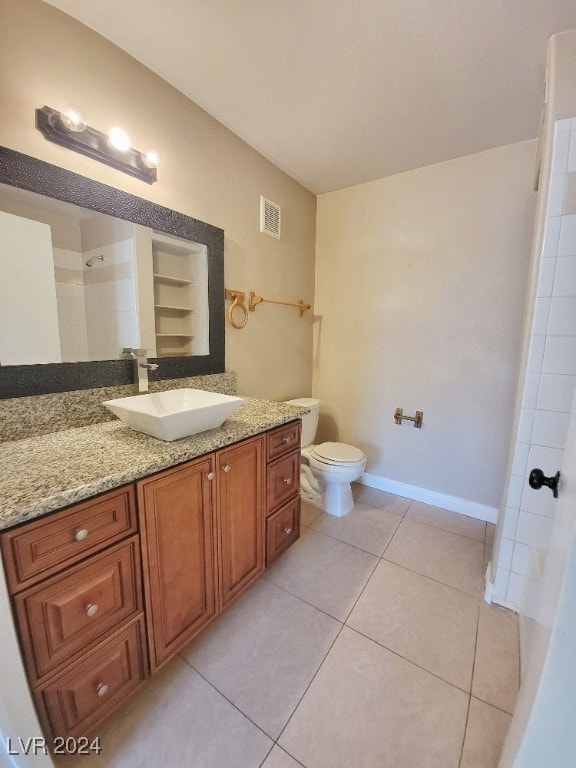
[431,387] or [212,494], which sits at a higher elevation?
[431,387]

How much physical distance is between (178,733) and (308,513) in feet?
4.27

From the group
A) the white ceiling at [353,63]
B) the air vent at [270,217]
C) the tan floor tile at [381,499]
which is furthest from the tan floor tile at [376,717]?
the white ceiling at [353,63]

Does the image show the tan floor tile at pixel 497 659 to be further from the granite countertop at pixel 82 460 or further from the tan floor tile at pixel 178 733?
the granite countertop at pixel 82 460

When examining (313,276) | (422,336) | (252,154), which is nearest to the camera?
(252,154)

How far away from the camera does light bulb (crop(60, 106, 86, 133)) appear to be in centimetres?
110

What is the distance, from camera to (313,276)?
2.57 meters

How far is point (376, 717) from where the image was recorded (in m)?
1.02

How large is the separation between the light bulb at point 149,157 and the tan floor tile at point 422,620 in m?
2.21

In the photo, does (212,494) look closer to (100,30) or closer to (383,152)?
(100,30)

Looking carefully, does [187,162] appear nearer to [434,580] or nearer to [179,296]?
[179,296]

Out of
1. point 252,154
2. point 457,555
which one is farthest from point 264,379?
point 457,555

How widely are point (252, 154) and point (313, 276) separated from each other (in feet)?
3.14

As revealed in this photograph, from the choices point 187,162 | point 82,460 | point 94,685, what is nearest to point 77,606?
point 94,685

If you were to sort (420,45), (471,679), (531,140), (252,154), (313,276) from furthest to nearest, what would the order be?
(313,276) < (252,154) < (531,140) < (420,45) < (471,679)
